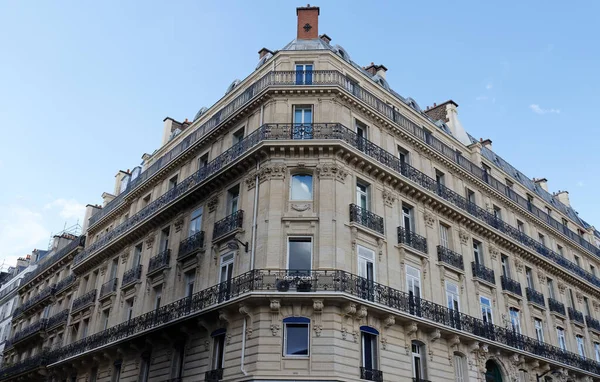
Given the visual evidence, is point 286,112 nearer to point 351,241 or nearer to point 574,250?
point 351,241

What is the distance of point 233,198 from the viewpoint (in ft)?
69.3

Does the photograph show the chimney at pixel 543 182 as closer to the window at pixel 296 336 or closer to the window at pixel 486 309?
the window at pixel 486 309

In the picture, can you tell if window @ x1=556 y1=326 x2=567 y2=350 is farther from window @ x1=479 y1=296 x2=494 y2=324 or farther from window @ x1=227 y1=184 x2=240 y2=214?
window @ x1=227 y1=184 x2=240 y2=214

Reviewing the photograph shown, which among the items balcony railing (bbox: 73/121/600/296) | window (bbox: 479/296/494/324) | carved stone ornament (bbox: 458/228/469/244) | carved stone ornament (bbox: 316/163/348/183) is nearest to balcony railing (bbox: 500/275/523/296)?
window (bbox: 479/296/494/324)

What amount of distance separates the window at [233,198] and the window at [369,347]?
6678mm

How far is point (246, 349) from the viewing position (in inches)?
653

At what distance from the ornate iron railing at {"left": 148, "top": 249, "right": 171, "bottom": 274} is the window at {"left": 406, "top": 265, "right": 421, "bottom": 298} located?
994 centimetres

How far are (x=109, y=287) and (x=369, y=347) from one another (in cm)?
1525

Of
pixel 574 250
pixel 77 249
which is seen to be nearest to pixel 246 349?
pixel 77 249

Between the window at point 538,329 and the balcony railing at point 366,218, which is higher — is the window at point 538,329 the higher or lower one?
the lower one

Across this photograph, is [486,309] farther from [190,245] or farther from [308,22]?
[308,22]

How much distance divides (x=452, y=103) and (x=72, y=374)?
2535 centimetres

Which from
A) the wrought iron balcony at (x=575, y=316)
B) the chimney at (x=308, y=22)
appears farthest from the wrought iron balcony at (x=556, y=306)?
the chimney at (x=308, y=22)

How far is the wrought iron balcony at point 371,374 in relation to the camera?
16578mm
